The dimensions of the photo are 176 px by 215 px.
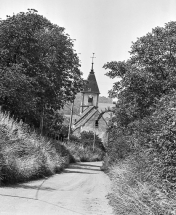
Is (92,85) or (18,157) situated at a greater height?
(92,85)

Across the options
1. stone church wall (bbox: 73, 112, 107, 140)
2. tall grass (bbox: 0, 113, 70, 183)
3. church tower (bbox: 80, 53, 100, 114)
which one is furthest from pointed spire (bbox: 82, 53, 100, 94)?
tall grass (bbox: 0, 113, 70, 183)

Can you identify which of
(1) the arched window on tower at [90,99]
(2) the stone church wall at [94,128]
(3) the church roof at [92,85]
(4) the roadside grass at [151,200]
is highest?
(3) the church roof at [92,85]

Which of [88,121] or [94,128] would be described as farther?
[88,121]

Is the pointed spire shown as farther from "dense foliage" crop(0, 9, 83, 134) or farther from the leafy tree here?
the leafy tree

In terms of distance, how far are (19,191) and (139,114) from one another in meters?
10.1


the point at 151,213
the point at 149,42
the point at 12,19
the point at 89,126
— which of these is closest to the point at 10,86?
the point at 12,19

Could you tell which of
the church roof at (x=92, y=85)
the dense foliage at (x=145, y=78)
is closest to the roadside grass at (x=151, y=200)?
the dense foliage at (x=145, y=78)

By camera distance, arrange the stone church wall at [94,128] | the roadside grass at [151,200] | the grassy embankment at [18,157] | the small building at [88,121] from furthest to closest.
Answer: the small building at [88,121] → the stone church wall at [94,128] → the grassy embankment at [18,157] → the roadside grass at [151,200]

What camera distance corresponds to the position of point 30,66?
26.3m

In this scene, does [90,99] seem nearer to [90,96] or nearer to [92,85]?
[90,96]

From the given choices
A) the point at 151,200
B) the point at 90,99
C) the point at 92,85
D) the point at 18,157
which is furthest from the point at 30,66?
the point at 92,85

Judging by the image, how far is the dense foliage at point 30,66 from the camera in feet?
78.2

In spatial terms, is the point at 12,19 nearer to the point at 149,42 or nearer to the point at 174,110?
the point at 149,42

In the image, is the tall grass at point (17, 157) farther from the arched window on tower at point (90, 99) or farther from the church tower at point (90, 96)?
the arched window on tower at point (90, 99)
